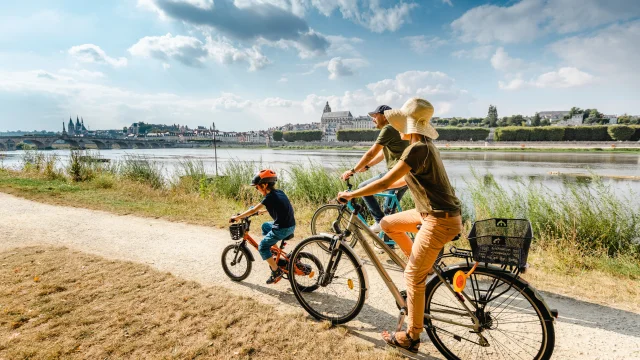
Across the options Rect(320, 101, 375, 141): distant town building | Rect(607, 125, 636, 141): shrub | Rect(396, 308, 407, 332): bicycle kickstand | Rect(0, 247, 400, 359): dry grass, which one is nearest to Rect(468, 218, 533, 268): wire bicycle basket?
Rect(396, 308, 407, 332): bicycle kickstand

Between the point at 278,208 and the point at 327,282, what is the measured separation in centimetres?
102

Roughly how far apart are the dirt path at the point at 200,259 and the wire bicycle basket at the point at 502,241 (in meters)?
1.19

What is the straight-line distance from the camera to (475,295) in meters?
2.67

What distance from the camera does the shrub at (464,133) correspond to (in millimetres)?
88750

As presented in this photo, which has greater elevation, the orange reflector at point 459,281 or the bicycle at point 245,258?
the orange reflector at point 459,281

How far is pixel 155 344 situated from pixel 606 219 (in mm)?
7797

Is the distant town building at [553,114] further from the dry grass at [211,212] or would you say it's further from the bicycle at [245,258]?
the bicycle at [245,258]

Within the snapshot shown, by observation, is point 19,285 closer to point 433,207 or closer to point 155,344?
point 155,344

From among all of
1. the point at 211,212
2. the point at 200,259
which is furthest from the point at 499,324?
the point at 211,212

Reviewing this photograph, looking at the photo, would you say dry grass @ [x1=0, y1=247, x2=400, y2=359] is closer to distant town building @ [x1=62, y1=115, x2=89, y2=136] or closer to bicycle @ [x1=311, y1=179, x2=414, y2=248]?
bicycle @ [x1=311, y1=179, x2=414, y2=248]

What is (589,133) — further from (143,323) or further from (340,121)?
(340,121)

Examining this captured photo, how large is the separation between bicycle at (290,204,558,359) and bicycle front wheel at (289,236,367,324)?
11 millimetres

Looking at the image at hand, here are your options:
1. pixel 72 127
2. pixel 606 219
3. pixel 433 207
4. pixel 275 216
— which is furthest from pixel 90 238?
pixel 72 127

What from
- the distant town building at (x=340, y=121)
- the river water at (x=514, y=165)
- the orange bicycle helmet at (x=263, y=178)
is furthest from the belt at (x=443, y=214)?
the distant town building at (x=340, y=121)
